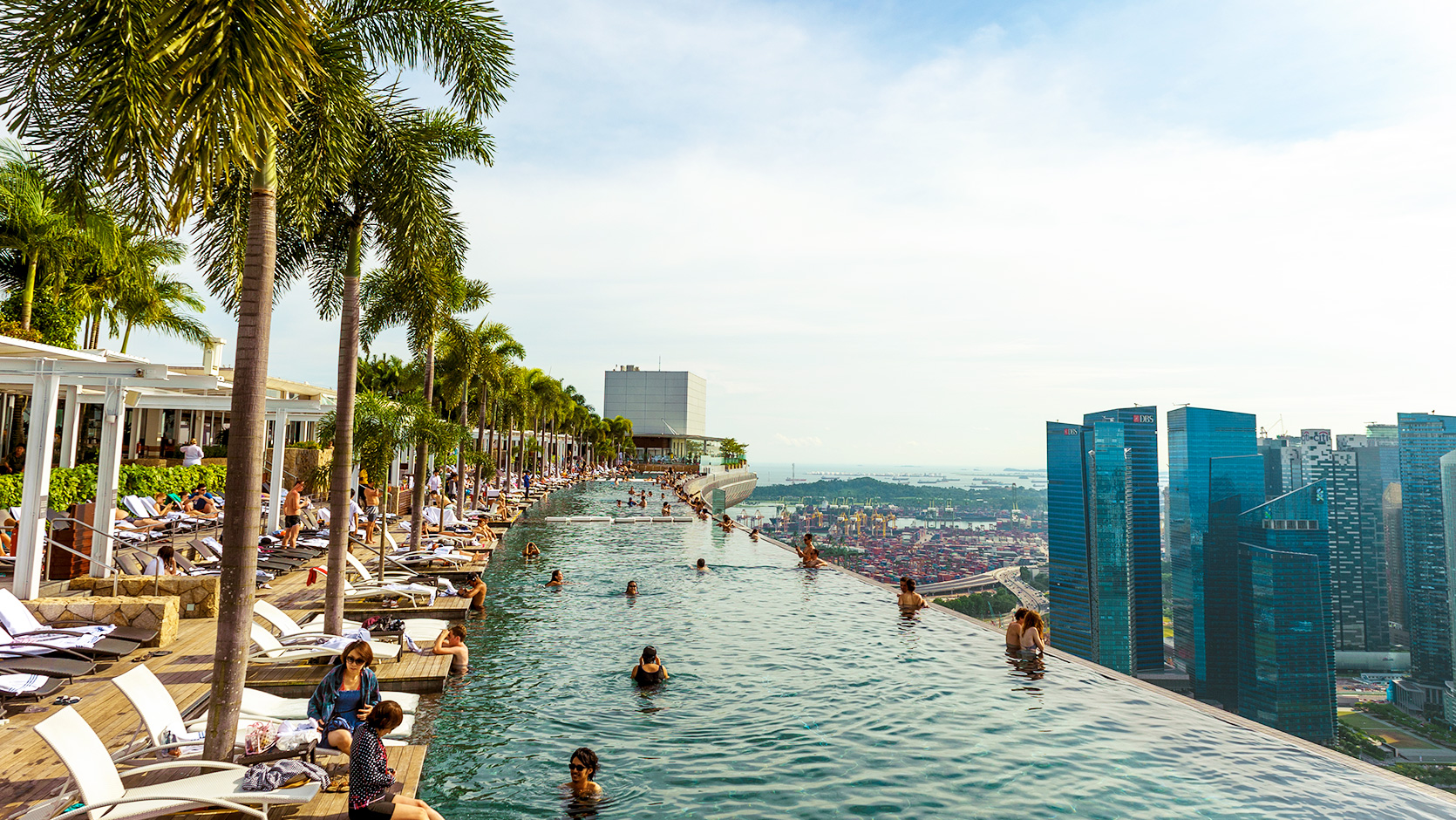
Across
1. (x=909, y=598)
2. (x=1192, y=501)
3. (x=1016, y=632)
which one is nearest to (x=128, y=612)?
(x=1016, y=632)

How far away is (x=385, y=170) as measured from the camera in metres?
8.84

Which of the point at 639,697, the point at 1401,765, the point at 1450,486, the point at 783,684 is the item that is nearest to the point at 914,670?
the point at 783,684

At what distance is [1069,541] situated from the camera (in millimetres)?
83125

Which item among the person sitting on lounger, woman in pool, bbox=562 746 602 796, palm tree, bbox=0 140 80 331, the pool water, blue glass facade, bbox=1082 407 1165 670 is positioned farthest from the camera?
blue glass facade, bbox=1082 407 1165 670

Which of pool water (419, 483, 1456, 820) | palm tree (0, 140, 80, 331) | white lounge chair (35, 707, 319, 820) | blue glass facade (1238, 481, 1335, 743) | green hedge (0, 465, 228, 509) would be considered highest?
palm tree (0, 140, 80, 331)

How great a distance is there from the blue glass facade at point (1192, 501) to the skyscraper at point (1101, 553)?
292 centimetres

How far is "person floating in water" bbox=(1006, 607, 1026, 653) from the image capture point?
13289mm

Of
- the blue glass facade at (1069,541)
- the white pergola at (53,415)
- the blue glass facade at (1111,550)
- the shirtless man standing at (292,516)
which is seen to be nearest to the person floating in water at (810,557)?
the shirtless man standing at (292,516)

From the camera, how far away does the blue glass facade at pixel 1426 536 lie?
72500 millimetres

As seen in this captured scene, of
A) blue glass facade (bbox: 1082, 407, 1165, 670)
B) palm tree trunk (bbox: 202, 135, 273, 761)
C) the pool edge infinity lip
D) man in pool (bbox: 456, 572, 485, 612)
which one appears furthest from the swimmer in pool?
blue glass facade (bbox: 1082, 407, 1165, 670)

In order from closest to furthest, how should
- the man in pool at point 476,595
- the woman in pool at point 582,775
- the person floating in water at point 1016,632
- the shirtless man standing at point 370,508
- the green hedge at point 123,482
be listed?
the woman in pool at point 582,775 → the green hedge at point 123,482 → the person floating in water at point 1016,632 → the man in pool at point 476,595 → the shirtless man standing at point 370,508

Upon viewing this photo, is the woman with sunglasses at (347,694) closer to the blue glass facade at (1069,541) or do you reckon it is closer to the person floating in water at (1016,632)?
the person floating in water at (1016,632)

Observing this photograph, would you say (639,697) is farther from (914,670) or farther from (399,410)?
(399,410)

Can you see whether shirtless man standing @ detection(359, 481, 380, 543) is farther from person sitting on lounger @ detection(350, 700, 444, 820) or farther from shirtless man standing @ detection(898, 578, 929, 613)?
person sitting on lounger @ detection(350, 700, 444, 820)
